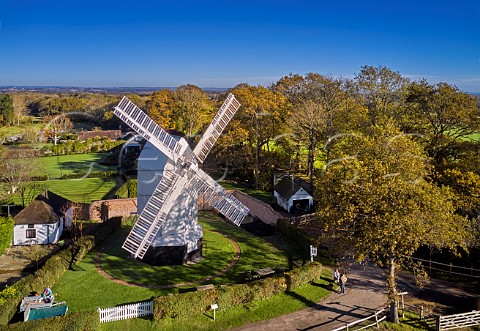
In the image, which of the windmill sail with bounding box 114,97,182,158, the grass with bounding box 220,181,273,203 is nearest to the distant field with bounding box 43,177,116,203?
the grass with bounding box 220,181,273,203

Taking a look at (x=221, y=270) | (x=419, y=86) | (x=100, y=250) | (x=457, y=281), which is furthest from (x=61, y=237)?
(x=419, y=86)

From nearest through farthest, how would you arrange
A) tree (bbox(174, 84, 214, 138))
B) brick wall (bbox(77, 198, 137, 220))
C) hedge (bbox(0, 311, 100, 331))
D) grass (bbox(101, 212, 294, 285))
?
1. hedge (bbox(0, 311, 100, 331))
2. grass (bbox(101, 212, 294, 285))
3. brick wall (bbox(77, 198, 137, 220))
4. tree (bbox(174, 84, 214, 138))

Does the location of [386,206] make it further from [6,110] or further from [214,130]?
[6,110]

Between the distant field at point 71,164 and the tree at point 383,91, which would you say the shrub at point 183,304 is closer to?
the tree at point 383,91

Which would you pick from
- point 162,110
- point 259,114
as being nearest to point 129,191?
point 259,114

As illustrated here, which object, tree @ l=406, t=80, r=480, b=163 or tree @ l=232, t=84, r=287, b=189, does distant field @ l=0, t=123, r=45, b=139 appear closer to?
tree @ l=232, t=84, r=287, b=189

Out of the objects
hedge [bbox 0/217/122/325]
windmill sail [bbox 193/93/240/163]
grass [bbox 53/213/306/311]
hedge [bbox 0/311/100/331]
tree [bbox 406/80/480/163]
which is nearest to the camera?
hedge [bbox 0/311/100/331]

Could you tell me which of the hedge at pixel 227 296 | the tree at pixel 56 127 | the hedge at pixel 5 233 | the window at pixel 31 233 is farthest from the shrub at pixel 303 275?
the tree at pixel 56 127
